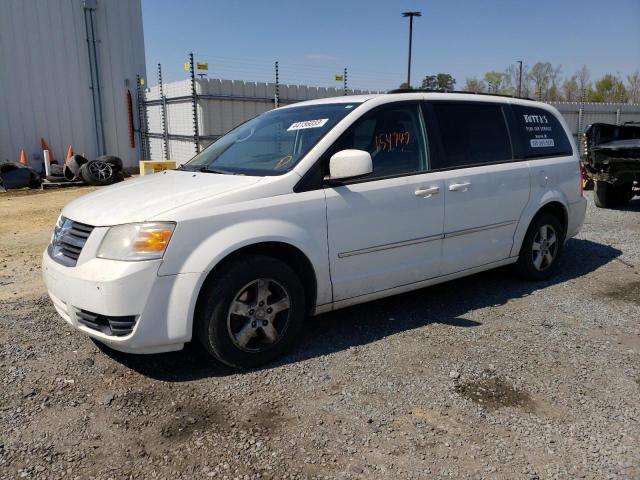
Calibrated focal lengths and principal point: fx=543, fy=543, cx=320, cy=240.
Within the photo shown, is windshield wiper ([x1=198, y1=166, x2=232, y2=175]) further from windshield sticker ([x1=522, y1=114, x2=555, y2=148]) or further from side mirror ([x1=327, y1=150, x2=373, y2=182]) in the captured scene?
windshield sticker ([x1=522, y1=114, x2=555, y2=148])

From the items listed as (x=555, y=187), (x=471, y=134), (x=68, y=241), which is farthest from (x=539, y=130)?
(x=68, y=241)

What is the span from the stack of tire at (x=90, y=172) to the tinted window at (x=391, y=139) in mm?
10736

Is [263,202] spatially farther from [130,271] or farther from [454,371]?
[454,371]

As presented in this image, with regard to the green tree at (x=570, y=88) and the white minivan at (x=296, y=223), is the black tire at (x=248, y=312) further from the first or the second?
the green tree at (x=570, y=88)

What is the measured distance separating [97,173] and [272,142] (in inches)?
407

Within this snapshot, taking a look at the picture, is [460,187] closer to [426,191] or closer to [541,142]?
[426,191]

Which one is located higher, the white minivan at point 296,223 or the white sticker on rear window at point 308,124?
the white sticker on rear window at point 308,124

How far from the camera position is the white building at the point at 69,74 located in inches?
576

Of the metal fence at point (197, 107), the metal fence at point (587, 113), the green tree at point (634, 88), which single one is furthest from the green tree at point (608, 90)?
the metal fence at point (197, 107)

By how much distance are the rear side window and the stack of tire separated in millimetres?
10741

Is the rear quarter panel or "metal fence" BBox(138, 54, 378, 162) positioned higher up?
"metal fence" BBox(138, 54, 378, 162)

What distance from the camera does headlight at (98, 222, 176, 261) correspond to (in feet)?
10.2

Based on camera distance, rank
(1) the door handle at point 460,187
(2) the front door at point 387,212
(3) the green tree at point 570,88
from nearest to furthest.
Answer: (2) the front door at point 387,212
(1) the door handle at point 460,187
(3) the green tree at point 570,88

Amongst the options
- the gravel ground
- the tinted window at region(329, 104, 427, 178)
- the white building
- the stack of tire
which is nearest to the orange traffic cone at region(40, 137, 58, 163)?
the white building
